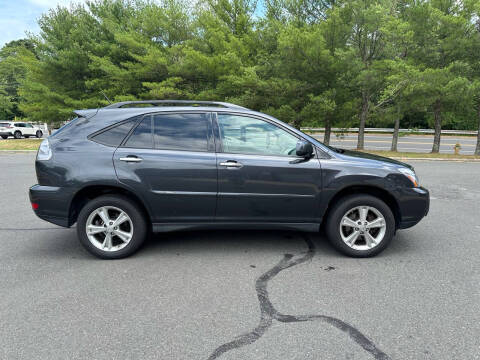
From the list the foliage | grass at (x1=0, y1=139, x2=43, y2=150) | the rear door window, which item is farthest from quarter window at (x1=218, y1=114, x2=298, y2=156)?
grass at (x1=0, y1=139, x2=43, y2=150)

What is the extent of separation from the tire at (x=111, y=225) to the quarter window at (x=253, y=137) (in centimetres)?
124

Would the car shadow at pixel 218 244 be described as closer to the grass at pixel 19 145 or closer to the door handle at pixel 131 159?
the door handle at pixel 131 159

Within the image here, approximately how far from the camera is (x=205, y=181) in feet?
11.9

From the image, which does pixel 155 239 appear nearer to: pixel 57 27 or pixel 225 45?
pixel 225 45

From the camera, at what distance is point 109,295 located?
2.93 m

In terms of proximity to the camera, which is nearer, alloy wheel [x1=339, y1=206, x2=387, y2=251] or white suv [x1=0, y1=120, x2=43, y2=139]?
alloy wheel [x1=339, y1=206, x2=387, y2=251]

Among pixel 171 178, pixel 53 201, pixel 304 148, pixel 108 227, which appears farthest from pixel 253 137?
pixel 53 201

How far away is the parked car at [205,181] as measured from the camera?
3602 mm

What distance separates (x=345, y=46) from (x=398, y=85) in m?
3.58

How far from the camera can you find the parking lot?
2.26m

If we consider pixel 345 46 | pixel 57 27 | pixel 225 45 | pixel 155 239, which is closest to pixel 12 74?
pixel 57 27

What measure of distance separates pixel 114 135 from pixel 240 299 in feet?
7.37

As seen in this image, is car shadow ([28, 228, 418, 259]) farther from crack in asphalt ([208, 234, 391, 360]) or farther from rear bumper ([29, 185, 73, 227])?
crack in asphalt ([208, 234, 391, 360])

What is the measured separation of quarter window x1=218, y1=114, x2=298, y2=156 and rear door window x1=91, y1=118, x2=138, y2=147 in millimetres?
1046
